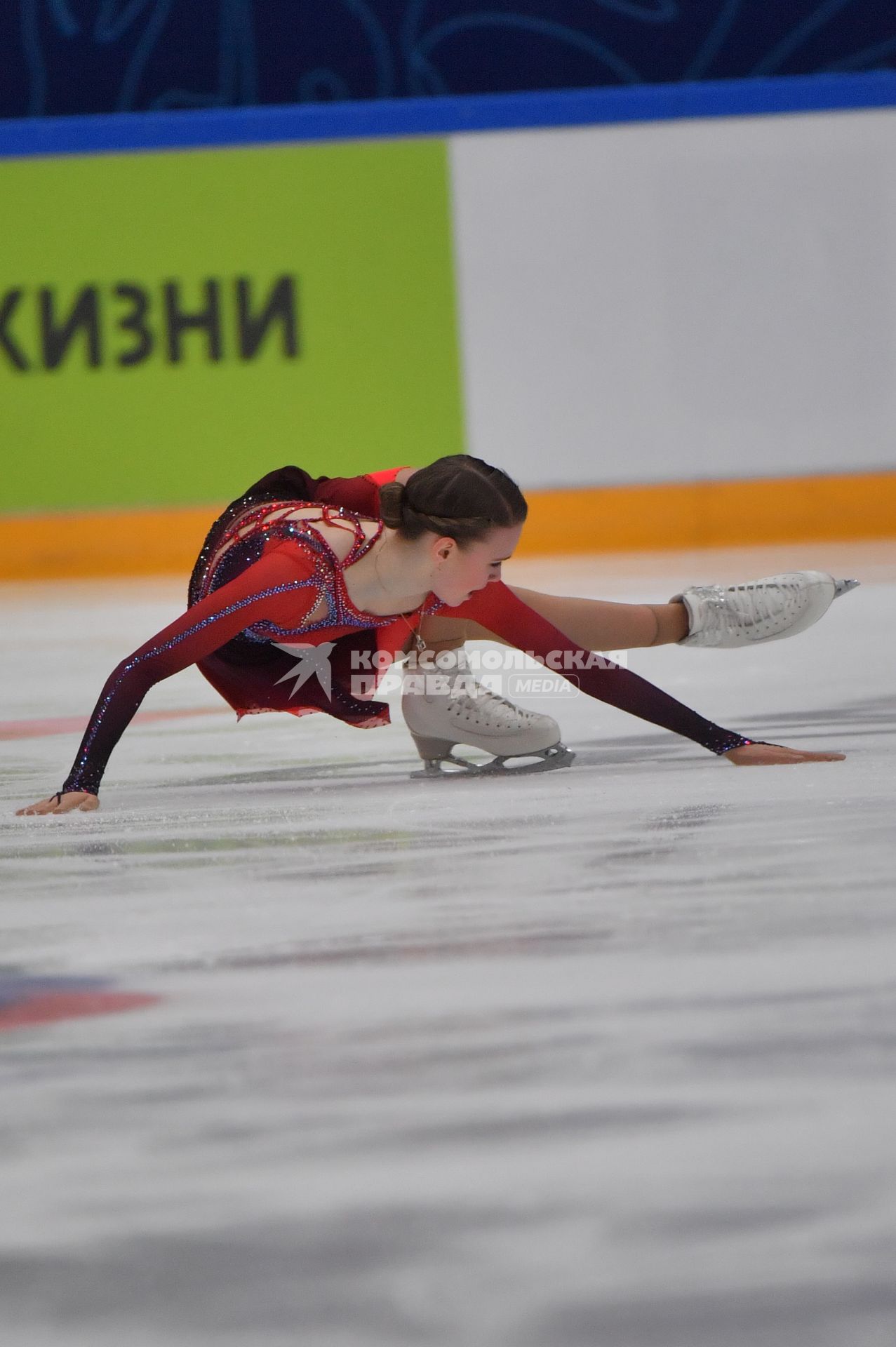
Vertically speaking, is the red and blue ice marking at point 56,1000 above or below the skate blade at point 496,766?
below

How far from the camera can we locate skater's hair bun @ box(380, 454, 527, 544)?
1.56 meters

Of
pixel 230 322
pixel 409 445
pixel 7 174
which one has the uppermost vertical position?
pixel 7 174

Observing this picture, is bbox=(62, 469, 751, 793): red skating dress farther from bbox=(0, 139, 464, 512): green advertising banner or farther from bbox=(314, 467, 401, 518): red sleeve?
bbox=(0, 139, 464, 512): green advertising banner

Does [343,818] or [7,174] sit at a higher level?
[7,174]

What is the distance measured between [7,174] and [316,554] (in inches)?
127

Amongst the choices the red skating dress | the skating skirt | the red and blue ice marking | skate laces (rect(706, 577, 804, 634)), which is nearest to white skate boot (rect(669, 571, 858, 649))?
skate laces (rect(706, 577, 804, 634))

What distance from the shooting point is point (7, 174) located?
4.38 metres

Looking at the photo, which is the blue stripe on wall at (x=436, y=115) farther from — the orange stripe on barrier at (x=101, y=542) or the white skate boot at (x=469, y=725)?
the white skate boot at (x=469, y=725)

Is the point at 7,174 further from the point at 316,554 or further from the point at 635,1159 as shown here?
the point at 635,1159

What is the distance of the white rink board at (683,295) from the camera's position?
438 centimetres

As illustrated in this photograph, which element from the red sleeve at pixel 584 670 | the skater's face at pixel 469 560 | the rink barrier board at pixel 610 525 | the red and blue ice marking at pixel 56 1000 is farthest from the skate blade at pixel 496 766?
the rink barrier board at pixel 610 525

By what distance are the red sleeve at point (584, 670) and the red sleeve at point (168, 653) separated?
24 cm

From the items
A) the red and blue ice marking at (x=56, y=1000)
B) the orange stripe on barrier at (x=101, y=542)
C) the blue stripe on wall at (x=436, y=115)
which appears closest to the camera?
the red and blue ice marking at (x=56, y=1000)

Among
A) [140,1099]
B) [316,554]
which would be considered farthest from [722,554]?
[140,1099]
